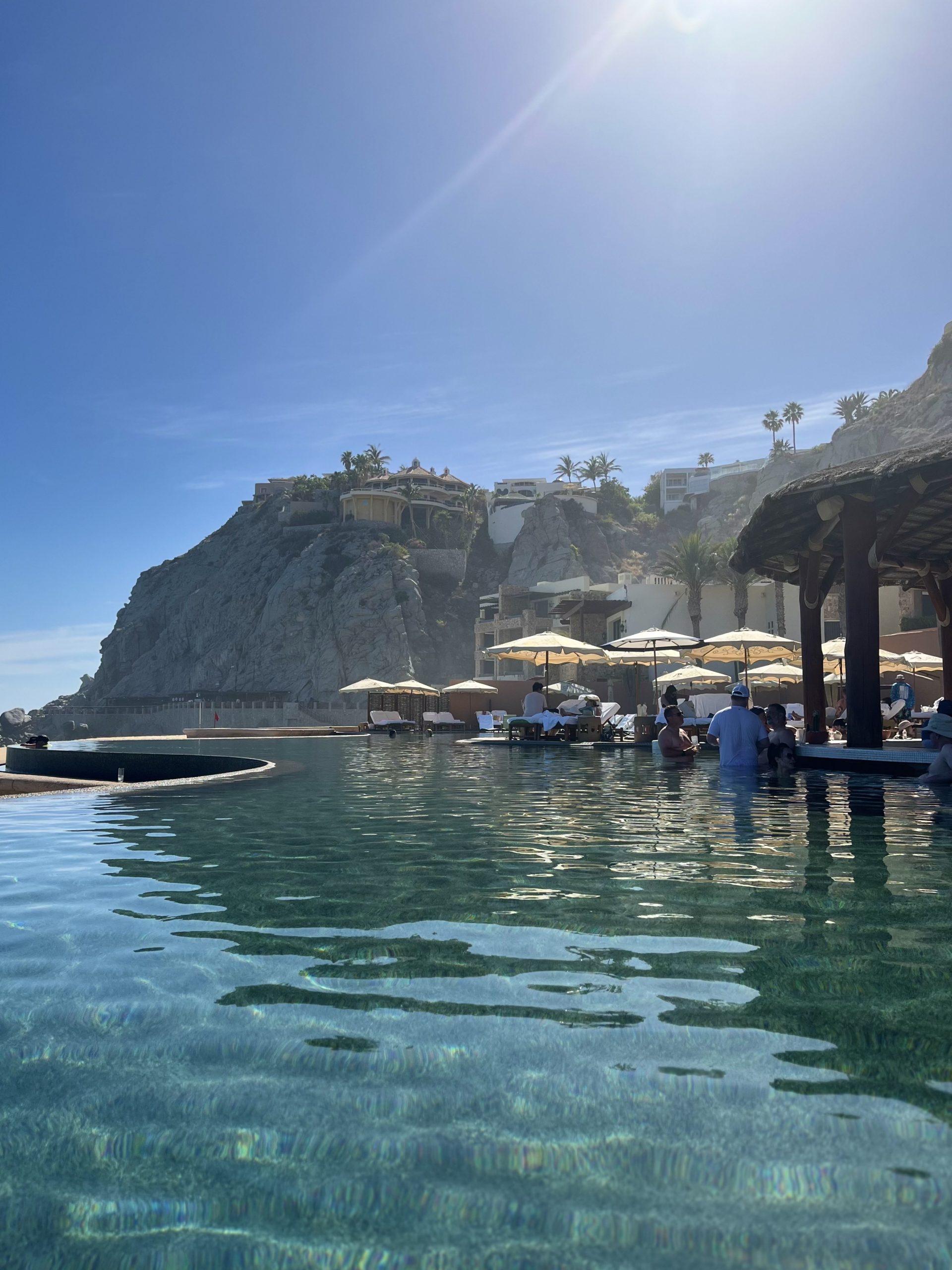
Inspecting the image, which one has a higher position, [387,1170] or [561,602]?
[561,602]

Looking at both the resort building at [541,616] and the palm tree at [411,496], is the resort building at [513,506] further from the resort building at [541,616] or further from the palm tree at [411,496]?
the resort building at [541,616]

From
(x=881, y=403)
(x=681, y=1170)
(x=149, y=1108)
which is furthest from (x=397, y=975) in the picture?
(x=881, y=403)

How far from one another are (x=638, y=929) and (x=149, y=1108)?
2.29m

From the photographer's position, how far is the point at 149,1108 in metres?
2.33

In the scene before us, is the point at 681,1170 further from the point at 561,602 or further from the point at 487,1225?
the point at 561,602

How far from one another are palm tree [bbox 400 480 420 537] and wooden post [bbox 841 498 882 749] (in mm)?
90523

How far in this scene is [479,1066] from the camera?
2539mm

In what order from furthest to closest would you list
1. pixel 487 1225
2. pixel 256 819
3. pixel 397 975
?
1. pixel 256 819
2. pixel 397 975
3. pixel 487 1225

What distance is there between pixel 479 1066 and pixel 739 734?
32.9 ft

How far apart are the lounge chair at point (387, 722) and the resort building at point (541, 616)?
11.6m

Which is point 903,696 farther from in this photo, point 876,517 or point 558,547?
point 558,547

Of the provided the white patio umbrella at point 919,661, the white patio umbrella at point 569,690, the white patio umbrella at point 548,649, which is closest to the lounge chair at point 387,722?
the white patio umbrella at point 569,690

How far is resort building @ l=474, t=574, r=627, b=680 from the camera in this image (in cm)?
5134

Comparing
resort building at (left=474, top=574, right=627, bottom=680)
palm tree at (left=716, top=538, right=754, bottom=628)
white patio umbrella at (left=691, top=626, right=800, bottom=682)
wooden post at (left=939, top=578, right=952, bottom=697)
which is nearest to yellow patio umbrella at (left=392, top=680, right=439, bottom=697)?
resort building at (left=474, top=574, right=627, bottom=680)
